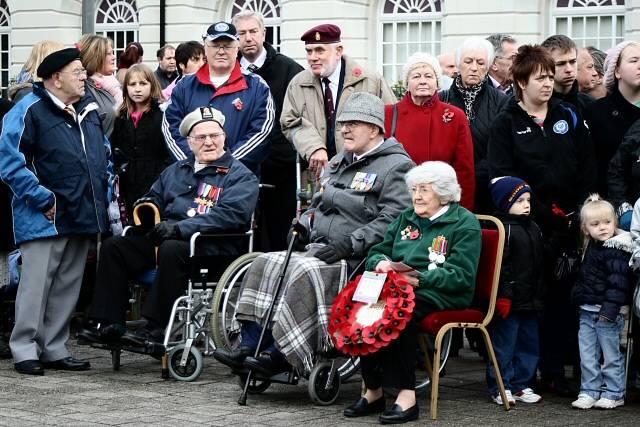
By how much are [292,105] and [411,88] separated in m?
1.13

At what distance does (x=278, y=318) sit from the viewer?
8281mm

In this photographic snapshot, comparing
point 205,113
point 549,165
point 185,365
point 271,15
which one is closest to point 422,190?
point 549,165

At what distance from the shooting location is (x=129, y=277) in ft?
31.4

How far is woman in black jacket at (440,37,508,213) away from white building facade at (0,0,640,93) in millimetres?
14082

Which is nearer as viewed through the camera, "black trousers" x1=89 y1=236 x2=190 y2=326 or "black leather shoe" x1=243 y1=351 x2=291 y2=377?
"black leather shoe" x1=243 y1=351 x2=291 y2=377

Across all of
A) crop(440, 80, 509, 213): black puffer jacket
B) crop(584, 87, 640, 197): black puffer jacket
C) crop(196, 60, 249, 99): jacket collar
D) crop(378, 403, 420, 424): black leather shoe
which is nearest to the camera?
crop(378, 403, 420, 424): black leather shoe

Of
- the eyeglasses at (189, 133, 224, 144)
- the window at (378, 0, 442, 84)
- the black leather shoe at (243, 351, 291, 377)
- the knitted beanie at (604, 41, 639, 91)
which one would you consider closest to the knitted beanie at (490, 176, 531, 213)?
the knitted beanie at (604, 41, 639, 91)

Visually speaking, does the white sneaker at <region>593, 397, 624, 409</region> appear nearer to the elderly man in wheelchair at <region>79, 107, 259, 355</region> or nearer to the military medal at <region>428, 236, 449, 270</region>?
the military medal at <region>428, 236, 449, 270</region>

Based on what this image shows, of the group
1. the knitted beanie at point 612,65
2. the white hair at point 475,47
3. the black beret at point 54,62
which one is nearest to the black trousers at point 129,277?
the black beret at point 54,62

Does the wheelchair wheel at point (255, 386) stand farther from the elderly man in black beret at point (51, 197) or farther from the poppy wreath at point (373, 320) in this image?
the elderly man in black beret at point (51, 197)

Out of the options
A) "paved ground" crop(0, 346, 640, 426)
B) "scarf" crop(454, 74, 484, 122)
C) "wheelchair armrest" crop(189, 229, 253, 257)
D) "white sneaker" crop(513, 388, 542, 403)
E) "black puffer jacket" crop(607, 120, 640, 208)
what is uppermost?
"scarf" crop(454, 74, 484, 122)

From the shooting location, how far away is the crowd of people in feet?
27.3

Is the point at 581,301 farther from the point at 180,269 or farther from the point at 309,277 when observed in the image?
the point at 180,269

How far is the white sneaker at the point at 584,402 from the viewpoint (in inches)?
329
